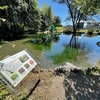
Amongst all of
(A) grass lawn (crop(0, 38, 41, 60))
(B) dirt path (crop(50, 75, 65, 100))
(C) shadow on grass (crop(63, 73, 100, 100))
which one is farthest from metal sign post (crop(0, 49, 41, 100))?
(A) grass lawn (crop(0, 38, 41, 60))

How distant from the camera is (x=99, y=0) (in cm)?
763

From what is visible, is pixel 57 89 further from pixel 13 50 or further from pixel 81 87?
pixel 13 50

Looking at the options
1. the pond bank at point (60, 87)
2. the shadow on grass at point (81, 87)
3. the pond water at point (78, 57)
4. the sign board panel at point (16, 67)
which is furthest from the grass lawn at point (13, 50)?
the sign board panel at point (16, 67)

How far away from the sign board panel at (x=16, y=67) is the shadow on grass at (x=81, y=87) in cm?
135

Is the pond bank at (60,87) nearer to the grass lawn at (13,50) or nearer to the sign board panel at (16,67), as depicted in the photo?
the sign board panel at (16,67)

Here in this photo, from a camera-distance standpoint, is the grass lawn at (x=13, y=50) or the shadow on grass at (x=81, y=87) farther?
the grass lawn at (x=13, y=50)

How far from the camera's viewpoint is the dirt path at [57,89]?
9.13 ft

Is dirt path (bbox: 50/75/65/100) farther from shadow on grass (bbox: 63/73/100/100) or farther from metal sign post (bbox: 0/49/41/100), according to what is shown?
metal sign post (bbox: 0/49/41/100)

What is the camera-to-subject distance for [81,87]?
10.5ft

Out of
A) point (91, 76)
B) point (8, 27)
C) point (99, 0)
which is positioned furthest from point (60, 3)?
point (91, 76)

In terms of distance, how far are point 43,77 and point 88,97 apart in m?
1.59

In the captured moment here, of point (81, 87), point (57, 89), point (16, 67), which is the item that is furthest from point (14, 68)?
point (81, 87)

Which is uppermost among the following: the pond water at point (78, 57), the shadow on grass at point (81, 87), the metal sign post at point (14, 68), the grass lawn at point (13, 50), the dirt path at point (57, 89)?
the metal sign post at point (14, 68)

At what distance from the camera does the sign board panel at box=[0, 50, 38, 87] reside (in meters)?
2.17
